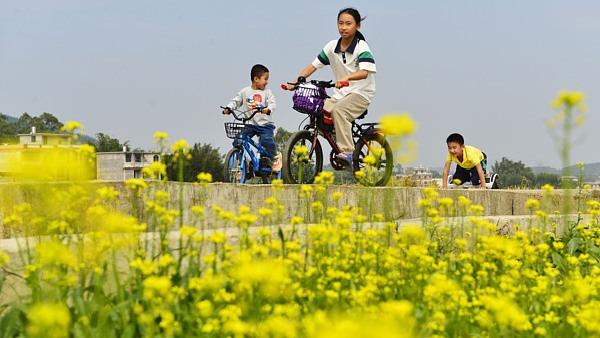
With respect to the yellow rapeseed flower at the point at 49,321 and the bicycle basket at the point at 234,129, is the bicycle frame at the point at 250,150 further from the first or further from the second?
the yellow rapeseed flower at the point at 49,321

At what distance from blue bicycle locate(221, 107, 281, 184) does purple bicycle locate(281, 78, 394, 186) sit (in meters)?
1.26

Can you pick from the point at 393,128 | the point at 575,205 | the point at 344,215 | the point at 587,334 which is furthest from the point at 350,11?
the point at 587,334

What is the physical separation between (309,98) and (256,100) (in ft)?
5.91

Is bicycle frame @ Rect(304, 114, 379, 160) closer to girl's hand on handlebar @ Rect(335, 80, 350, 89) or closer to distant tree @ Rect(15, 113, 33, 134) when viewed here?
girl's hand on handlebar @ Rect(335, 80, 350, 89)

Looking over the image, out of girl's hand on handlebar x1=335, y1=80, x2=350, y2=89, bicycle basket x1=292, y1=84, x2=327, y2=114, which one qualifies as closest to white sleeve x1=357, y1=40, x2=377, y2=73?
girl's hand on handlebar x1=335, y1=80, x2=350, y2=89

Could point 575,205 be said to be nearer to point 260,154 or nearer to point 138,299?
point 260,154

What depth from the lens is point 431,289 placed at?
3039mm

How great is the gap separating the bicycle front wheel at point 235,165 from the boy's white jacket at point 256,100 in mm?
466

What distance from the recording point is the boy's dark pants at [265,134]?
401 inches

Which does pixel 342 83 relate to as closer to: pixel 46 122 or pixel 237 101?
pixel 237 101

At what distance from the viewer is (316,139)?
8.91m

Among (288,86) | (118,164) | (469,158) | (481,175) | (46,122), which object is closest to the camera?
(288,86)

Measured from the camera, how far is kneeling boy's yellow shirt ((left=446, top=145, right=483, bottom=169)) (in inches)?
400

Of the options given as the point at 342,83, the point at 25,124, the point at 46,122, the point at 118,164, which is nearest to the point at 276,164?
the point at 342,83
